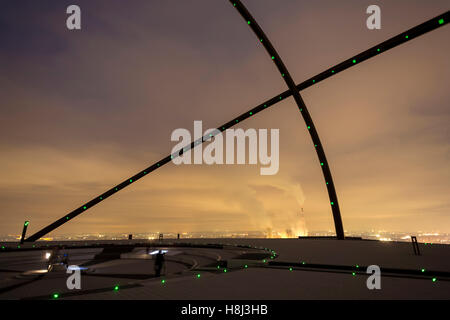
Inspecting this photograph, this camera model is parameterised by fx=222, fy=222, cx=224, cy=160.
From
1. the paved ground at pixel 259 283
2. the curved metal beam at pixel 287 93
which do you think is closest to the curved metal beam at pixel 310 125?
the curved metal beam at pixel 287 93

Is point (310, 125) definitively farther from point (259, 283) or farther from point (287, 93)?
point (259, 283)

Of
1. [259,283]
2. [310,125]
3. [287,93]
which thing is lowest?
[259,283]

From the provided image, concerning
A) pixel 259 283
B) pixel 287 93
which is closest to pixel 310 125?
pixel 287 93

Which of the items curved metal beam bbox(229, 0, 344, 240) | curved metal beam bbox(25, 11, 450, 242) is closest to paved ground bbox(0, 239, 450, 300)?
curved metal beam bbox(25, 11, 450, 242)

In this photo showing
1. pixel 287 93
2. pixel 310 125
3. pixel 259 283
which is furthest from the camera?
pixel 310 125

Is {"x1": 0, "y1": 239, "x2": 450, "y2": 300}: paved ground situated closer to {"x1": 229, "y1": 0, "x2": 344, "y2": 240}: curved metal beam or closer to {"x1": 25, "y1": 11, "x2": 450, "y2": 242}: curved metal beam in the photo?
{"x1": 25, "y1": 11, "x2": 450, "y2": 242}: curved metal beam

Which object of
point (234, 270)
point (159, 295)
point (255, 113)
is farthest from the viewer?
point (255, 113)

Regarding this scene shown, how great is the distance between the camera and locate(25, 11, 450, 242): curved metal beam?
1290 centimetres

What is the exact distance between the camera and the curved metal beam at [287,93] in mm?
12897

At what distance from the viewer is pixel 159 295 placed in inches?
189

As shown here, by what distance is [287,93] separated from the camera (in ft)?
72.2
